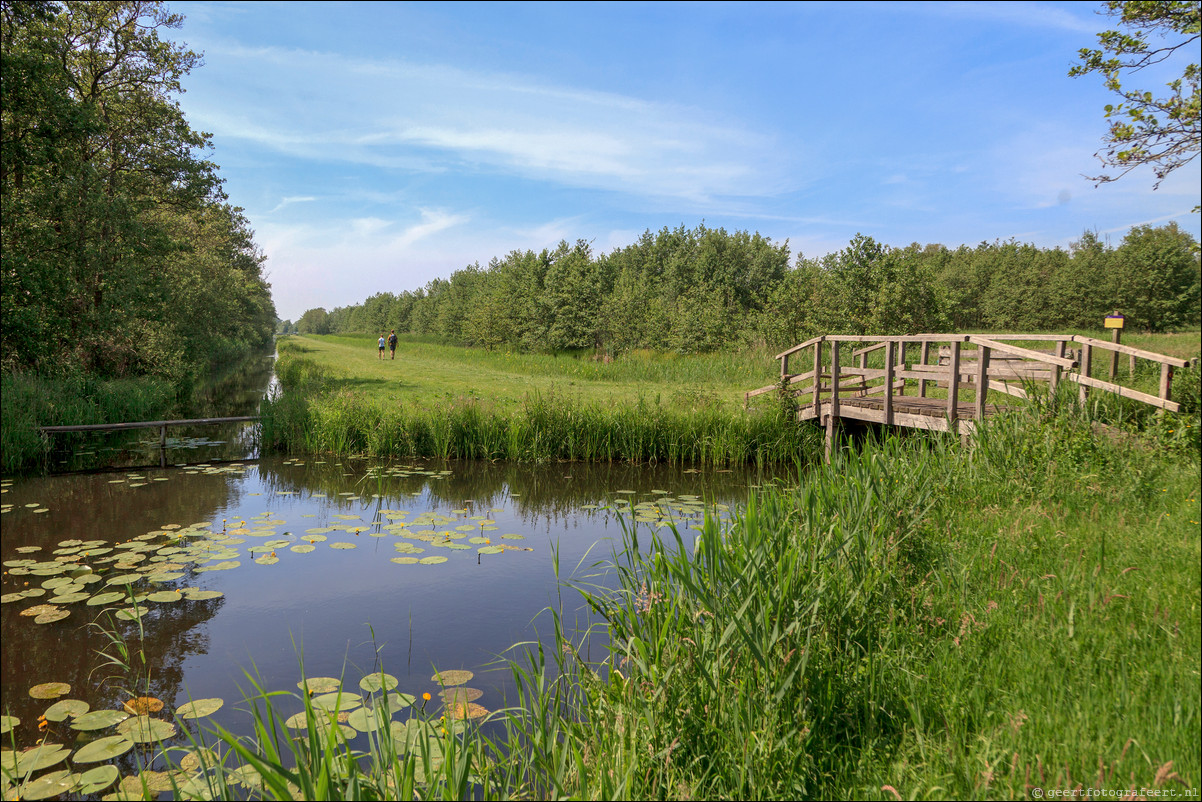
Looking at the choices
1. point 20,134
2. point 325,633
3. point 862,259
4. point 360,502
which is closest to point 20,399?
point 20,134

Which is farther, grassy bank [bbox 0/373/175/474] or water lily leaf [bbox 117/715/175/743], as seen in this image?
grassy bank [bbox 0/373/175/474]

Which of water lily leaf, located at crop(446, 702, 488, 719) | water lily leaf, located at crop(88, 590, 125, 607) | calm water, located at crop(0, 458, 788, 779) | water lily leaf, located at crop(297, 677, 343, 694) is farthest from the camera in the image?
water lily leaf, located at crop(88, 590, 125, 607)

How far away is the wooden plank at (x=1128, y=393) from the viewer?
6.34 metres

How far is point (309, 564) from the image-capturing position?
8.00 meters

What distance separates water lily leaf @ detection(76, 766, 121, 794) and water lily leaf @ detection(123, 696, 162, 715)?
0.68 meters

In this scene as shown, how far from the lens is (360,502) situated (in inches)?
428

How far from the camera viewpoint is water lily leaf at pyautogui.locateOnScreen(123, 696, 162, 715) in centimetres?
451

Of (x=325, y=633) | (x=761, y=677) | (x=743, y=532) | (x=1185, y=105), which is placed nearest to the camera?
(x=761, y=677)

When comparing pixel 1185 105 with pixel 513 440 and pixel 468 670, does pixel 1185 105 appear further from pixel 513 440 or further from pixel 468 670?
pixel 513 440

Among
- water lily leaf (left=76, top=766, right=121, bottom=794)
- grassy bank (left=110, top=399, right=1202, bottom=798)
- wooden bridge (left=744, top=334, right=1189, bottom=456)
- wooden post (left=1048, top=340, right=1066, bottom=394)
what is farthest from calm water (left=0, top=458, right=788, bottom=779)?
wooden post (left=1048, top=340, right=1066, bottom=394)

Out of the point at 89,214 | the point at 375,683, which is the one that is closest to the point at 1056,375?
the point at 375,683

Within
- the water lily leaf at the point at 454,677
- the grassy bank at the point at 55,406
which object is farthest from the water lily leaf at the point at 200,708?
the grassy bank at the point at 55,406

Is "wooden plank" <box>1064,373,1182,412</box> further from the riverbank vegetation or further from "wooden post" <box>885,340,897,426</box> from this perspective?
the riverbank vegetation

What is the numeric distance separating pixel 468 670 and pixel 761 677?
2.64 m
